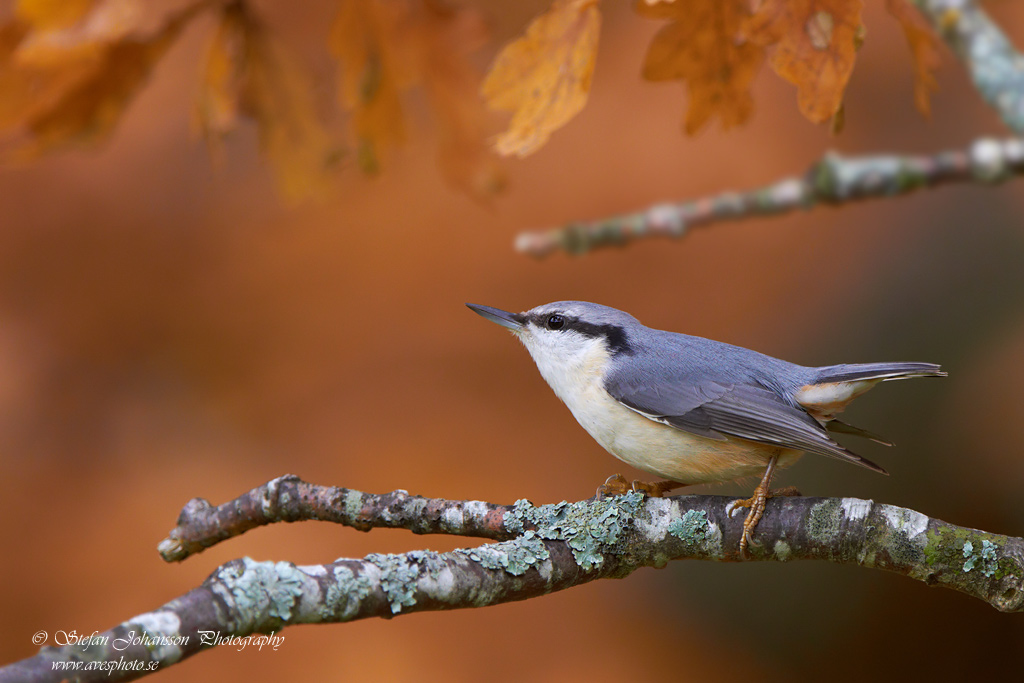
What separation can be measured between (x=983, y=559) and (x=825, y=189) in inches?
34.8

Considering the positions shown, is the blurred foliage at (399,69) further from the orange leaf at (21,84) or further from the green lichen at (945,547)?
the green lichen at (945,547)

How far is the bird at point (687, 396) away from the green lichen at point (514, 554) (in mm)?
286

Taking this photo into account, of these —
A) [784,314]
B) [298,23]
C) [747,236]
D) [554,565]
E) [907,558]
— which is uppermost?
[298,23]

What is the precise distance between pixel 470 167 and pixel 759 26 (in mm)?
812

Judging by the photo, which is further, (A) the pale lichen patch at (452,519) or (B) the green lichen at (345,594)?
(A) the pale lichen patch at (452,519)

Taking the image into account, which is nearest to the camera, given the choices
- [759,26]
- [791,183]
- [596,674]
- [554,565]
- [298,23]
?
[791,183]

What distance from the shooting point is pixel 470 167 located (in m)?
1.89

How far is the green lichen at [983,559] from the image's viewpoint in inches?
50.8

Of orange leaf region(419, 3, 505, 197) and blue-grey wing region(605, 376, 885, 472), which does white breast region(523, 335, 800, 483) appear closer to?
blue-grey wing region(605, 376, 885, 472)

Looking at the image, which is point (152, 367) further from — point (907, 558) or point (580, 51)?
point (907, 558)

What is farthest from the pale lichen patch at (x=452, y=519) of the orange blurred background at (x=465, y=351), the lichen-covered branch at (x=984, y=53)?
the orange blurred background at (x=465, y=351)

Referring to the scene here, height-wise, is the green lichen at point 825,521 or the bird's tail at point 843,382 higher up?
the bird's tail at point 843,382

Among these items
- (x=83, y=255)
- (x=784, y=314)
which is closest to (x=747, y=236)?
(x=784, y=314)

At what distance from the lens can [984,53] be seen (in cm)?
85
